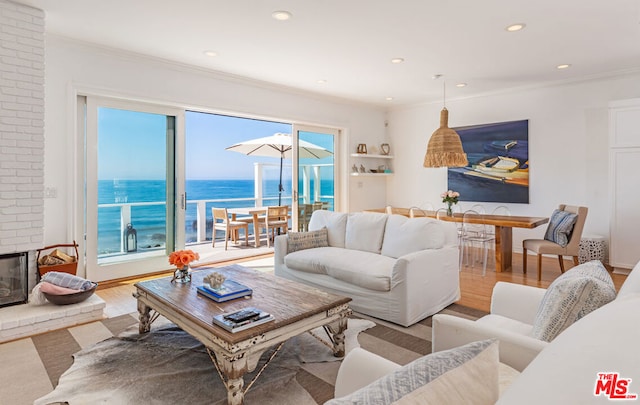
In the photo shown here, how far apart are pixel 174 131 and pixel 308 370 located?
367 cm

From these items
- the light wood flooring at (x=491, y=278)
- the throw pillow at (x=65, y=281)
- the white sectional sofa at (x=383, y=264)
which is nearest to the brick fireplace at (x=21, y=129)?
the throw pillow at (x=65, y=281)

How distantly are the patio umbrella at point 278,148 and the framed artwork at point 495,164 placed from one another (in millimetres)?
2472

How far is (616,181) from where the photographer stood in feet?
14.9

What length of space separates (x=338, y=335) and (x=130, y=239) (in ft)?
10.7

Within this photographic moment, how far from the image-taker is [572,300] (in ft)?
4.46

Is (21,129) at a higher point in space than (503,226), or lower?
higher

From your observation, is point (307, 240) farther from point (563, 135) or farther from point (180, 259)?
point (563, 135)

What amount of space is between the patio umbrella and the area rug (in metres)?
4.03

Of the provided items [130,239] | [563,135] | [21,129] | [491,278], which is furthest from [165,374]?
[563,135]

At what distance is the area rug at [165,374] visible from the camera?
198 cm

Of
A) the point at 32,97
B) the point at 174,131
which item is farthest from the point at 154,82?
the point at 32,97

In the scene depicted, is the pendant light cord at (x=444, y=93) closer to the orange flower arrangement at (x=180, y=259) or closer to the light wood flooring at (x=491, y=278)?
the light wood flooring at (x=491, y=278)

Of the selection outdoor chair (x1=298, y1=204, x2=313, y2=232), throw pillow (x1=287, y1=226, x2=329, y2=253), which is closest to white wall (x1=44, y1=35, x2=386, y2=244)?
outdoor chair (x1=298, y1=204, x2=313, y2=232)

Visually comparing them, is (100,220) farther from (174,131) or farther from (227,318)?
(227,318)
